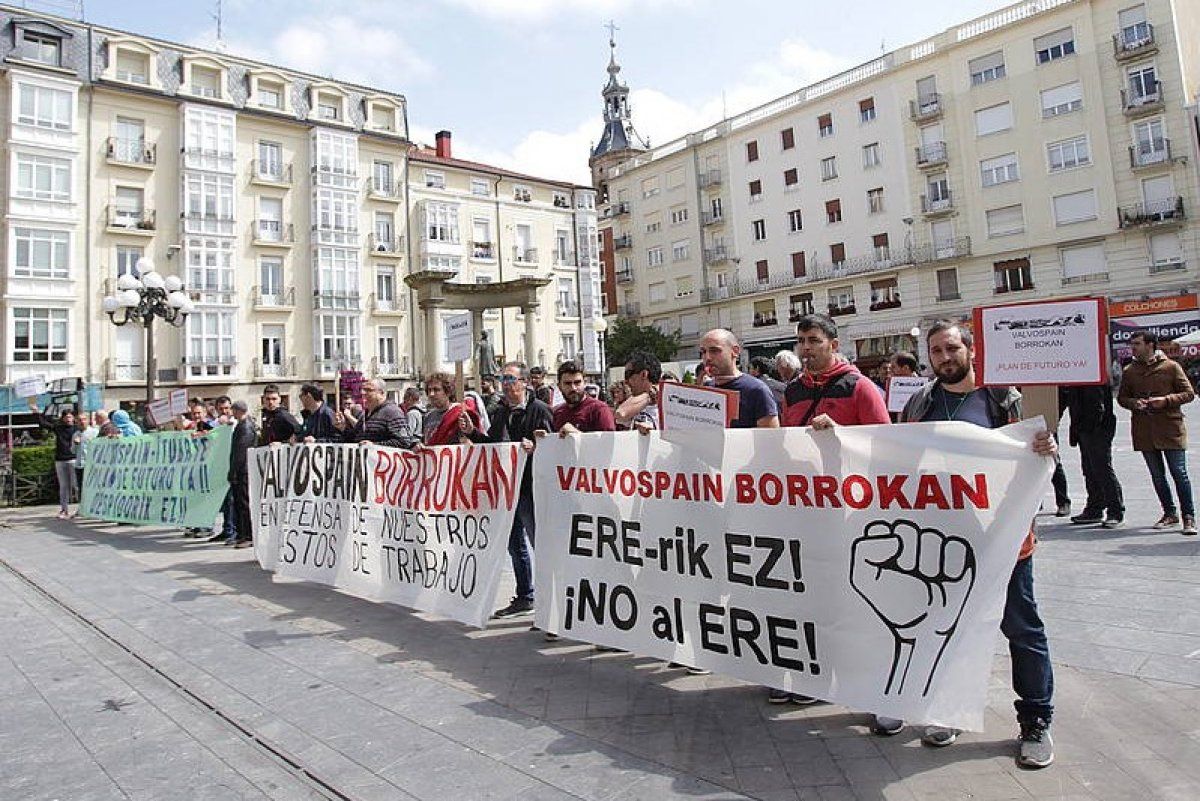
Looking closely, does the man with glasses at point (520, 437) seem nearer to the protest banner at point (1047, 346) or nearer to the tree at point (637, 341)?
the protest banner at point (1047, 346)

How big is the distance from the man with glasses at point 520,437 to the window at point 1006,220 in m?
37.6

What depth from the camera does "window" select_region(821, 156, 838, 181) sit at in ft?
140

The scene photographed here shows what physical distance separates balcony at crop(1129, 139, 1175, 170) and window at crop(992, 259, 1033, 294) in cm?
578

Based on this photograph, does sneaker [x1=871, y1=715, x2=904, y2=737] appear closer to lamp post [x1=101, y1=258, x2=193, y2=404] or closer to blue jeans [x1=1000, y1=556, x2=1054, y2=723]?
blue jeans [x1=1000, y1=556, x2=1054, y2=723]

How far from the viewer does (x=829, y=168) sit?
42.8 meters

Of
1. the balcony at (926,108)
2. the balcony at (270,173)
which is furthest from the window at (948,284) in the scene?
the balcony at (270,173)

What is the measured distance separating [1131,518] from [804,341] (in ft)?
18.6

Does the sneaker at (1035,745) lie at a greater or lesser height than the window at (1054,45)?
lesser

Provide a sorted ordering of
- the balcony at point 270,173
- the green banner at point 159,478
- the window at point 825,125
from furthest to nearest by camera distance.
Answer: the window at point 825,125 → the balcony at point 270,173 → the green banner at point 159,478

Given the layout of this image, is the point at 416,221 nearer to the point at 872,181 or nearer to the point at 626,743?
the point at 872,181

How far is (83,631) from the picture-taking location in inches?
222

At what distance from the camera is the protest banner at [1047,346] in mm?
3225

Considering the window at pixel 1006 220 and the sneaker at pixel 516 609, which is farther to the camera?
the window at pixel 1006 220

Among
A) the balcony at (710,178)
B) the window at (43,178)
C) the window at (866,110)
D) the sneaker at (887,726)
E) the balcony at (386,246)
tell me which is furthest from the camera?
the balcony at (710,178)
